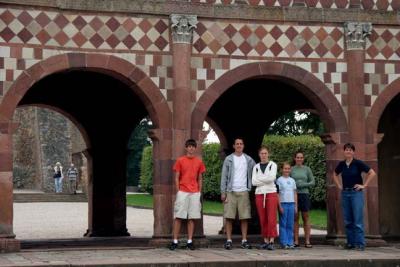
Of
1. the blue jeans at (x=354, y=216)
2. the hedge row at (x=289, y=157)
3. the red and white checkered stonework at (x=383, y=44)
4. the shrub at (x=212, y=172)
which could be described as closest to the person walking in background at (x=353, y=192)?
the blue jeans at (x=354, y=216)

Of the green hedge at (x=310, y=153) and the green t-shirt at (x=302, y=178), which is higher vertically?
the green hedge at (x=310, y=153)

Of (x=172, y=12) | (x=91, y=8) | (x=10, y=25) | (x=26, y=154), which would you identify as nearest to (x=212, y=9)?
(x=172, y=12)

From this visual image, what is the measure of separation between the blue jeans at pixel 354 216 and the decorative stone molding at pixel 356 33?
2.99 m

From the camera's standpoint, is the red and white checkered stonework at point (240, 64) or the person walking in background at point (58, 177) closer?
the red and white checkered stonework at point (240, 64)

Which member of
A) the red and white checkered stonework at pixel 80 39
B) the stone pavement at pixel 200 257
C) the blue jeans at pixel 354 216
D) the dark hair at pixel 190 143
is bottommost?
the stone pavement at pixel 200 257

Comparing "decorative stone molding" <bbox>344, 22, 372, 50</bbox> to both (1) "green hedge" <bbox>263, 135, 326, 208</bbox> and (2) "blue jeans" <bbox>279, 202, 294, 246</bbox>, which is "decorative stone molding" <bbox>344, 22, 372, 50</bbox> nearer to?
(2) "blue jeans" <bbox>279, 202, 294, 246</bbox>

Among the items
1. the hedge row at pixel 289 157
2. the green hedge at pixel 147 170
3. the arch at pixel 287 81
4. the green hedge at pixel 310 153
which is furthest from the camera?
the green hedge at pixel 147 170

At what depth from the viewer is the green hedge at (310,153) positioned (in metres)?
31.7

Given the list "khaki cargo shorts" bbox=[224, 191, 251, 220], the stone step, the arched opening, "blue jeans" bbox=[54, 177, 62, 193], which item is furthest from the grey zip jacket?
"blue jeans" bbox=[54, 177, 62, 193]

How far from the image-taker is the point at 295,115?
1641 inches

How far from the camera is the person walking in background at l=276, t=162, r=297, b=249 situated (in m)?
14.0

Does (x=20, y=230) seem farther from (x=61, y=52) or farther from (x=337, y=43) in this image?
(x=337, y=43)

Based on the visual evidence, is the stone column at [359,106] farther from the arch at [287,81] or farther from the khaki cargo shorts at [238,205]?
the khaki cargo shorts at [238,205]

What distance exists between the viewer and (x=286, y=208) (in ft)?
46.2
